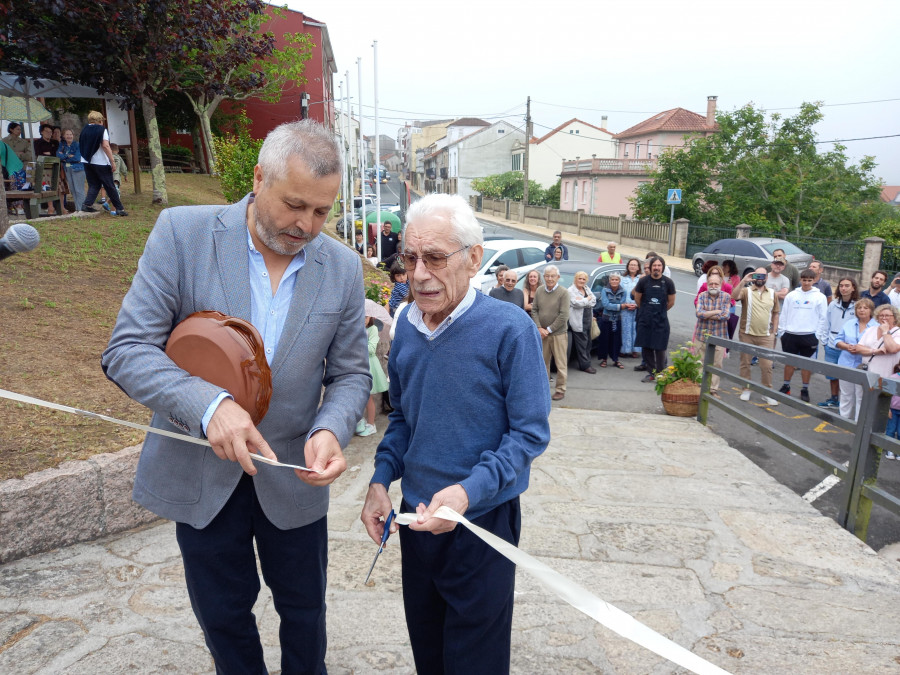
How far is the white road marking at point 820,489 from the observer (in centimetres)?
571

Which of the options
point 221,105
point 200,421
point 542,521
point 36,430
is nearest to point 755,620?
point 542,521

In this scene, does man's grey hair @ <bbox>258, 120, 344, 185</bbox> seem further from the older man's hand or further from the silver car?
the silver car

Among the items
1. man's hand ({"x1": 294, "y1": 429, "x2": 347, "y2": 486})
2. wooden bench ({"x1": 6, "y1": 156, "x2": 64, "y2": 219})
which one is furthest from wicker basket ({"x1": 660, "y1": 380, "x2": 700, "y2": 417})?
wooden bench ({"x1": 6, "y1": 156, "x2": 64, "y2": 219})

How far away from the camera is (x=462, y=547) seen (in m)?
1.92

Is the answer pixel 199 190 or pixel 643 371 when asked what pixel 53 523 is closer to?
pixel 643 371

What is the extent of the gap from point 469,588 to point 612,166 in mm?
48849

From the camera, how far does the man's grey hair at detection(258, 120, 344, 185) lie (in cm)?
180

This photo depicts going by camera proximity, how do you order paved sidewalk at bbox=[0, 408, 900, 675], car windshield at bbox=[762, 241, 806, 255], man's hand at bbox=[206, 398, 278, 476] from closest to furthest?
man's hand at bbox=[206, 398, 278, 476] < paved sidewalk at bbox=[0, 408, 900, 675] < car windshield at bbox=[762, 241, 806, 255]

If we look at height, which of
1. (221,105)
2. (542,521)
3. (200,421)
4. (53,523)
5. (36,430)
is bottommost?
(542,521)

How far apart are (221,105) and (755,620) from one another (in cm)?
2826

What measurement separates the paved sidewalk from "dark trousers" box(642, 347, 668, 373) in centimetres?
559

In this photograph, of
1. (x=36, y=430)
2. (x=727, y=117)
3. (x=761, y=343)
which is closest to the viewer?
(x=36, y=430)

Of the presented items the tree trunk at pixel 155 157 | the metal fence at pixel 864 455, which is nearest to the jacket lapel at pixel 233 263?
the metal fence at pixel 864 455

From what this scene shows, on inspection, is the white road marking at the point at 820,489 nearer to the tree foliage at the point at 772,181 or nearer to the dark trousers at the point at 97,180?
the dark trousers at the point at 97,180
